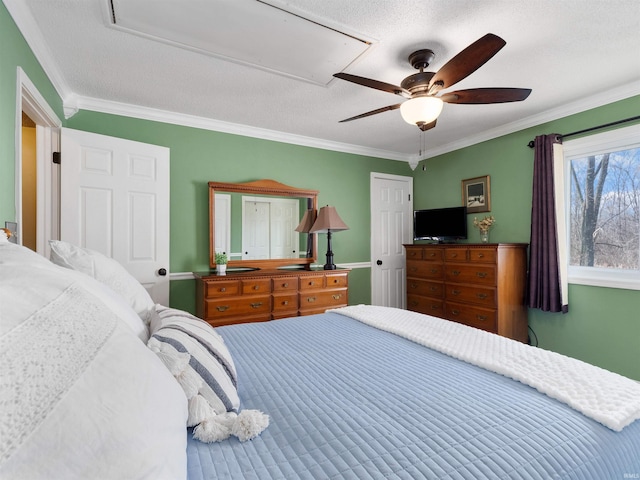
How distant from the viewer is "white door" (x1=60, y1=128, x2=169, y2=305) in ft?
8.29

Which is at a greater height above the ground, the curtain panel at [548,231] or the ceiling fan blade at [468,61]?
the ceiling fan blade at [468,61]

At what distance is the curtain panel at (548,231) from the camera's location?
2916 millimetres

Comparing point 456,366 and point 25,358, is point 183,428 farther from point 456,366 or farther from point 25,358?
point 456,366

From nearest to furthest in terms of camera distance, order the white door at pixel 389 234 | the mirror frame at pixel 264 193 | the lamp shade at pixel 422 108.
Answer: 1. the lamp shade at pixel 422 108
2. the mirror frame at pixel 264 193
3. the white door at pixel 389 234

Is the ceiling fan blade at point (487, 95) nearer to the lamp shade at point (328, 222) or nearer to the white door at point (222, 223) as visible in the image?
the lamp shade at point (328, 222)

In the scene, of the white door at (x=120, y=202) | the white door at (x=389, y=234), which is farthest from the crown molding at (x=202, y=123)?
the white door at (x=389, y=234)

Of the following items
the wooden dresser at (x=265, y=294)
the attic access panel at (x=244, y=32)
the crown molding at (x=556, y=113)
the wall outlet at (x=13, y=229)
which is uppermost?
the attic access panel at (x=244, y=32)

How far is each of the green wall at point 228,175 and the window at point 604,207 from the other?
221 centimetres

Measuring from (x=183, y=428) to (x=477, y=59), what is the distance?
1.97 metres

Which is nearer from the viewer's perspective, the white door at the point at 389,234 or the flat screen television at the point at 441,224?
the flat screen television at the point at 441,224

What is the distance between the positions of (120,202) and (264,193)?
140 cm

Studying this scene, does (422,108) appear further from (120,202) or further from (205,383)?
(120,202)

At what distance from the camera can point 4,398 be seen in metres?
0.35

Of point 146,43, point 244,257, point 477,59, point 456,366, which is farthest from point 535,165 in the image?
point 146,43
